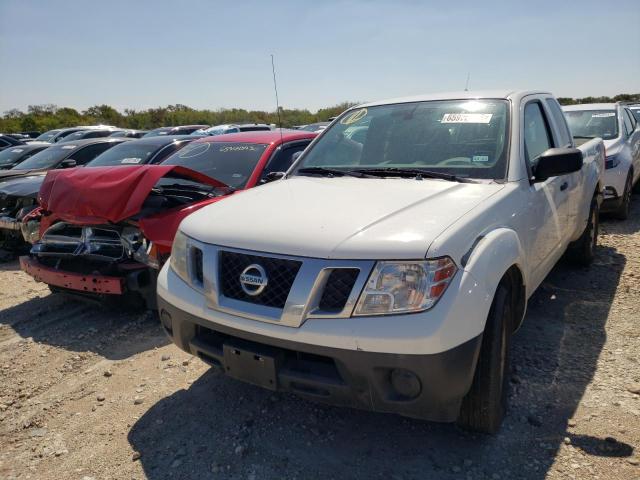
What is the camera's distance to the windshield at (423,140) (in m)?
3.00

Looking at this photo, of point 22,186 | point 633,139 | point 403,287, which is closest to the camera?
point 403,287

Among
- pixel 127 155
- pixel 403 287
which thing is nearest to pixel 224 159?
pixel 127 155

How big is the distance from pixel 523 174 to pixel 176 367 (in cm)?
259

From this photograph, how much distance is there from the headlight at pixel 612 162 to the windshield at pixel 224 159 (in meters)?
4.75

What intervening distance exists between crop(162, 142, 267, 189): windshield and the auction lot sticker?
131 centimetres

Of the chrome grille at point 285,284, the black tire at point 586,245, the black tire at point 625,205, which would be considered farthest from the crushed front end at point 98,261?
the black tire at point 625,205

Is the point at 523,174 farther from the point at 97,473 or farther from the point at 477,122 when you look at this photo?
the point at 97,473

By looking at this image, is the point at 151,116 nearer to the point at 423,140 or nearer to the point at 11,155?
the point at 11,155

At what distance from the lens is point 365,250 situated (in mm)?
2027

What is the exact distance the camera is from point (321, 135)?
12.7 feet

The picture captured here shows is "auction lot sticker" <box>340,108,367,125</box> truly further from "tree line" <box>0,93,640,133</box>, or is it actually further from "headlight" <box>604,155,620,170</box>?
"tree line" <box>0,93,640,133</box>

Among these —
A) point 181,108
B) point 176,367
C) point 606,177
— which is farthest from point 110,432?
point 181,108

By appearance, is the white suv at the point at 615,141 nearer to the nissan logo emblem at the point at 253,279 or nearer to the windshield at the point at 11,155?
the nissan logo emblem at the point at 253,279

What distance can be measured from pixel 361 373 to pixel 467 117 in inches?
79.5
